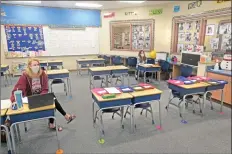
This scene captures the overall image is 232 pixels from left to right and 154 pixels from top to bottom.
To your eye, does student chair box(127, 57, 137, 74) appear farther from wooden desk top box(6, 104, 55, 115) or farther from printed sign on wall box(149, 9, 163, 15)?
wooden desk top box(6, 104, 55, 115)

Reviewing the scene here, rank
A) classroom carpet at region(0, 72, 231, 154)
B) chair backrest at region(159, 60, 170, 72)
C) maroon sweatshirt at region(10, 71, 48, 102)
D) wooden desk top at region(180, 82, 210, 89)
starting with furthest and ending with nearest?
chair backrest at region(159, 60, 170, 72) < wooden desk top at region(180, 82, 210, 89) < maroon sweatshirt at region(10, 71, 48, 102) < classroom carpet at region(0, 72, 231, 154)

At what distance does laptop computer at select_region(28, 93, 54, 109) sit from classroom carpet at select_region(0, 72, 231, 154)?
2.42ft

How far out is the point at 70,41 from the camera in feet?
25.2

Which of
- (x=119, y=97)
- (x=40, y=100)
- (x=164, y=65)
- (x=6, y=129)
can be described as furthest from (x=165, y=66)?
(x=6, y=129)

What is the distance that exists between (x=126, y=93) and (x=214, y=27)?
3.71 m

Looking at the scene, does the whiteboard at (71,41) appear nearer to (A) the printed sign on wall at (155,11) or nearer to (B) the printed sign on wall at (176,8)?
(A) the printed sign on wall at (155,11)

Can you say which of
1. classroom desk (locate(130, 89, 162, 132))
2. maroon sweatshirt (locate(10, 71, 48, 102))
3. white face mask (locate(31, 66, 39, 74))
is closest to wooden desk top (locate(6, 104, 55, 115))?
maroon sweatshirt (locate(10, 71, 48, 102))

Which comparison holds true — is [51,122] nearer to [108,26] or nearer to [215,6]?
[215,6]

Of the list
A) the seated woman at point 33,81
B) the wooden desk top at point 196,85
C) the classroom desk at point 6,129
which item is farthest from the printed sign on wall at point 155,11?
the classroom desk at point 6,129

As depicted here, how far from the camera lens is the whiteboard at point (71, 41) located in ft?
24.2

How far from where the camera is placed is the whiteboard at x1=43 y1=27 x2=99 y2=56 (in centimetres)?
736

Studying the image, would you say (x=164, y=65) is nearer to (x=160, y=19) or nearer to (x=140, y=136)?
(x=160, y=19)

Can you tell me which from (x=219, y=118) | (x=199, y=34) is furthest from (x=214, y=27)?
(x=219, y=118)

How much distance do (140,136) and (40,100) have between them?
1.63 meters
